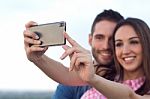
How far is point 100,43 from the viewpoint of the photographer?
23.6 ft

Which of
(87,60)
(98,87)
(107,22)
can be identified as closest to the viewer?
(87,60)

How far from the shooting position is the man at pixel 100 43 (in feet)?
22.9

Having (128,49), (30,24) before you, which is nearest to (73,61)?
(30,24)

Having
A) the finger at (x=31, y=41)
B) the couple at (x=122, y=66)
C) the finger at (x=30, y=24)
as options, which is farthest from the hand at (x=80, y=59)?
the finger at (x=30, y=24)

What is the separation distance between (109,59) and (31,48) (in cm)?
170

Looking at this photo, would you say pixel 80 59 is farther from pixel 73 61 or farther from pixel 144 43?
pixel 144 43

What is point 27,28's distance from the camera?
5.44 m

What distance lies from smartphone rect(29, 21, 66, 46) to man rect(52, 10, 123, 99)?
1636 millimetres

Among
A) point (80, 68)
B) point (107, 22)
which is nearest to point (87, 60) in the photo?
point (80, 68)

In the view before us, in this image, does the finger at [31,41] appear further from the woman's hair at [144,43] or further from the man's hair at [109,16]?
the man's hair at [109,16]

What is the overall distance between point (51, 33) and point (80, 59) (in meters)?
0.57

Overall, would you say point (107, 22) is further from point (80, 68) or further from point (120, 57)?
point (80, 68)

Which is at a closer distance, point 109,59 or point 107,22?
point 109,59

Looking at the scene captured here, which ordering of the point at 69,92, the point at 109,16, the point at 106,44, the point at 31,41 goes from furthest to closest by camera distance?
1. the point at 109,16
2. the point at 69,92
3. the point at 106,44
4. the point at 31,41
